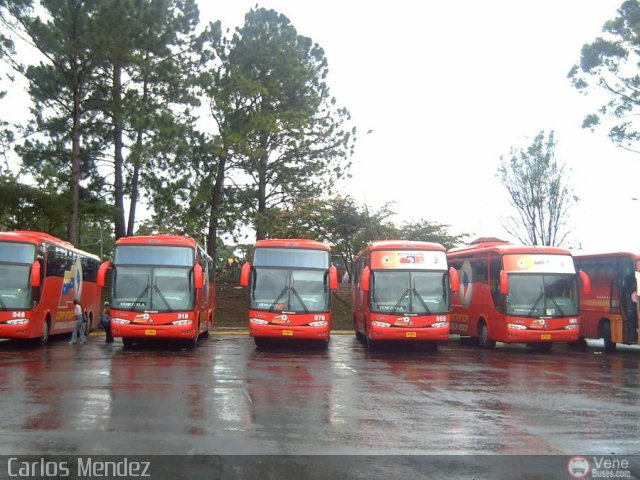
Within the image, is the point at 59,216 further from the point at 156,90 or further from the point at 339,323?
the point at 339,323

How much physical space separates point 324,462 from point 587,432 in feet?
12.7

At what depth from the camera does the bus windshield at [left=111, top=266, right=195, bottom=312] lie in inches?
781

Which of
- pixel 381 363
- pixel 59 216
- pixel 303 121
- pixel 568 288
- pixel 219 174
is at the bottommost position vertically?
pixel 381 363

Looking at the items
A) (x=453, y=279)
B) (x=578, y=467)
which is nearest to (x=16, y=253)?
(x=453, y=279)

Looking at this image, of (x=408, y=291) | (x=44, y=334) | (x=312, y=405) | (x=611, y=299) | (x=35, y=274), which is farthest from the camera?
(x=611, y=299)

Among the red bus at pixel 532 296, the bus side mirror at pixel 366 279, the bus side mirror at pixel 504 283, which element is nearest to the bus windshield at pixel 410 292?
the bus side mirror at pixel 366 279

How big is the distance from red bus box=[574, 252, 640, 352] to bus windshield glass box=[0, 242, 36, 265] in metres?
18.0

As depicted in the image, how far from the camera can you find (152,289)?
1998cm

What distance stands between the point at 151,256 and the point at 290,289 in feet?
14.0

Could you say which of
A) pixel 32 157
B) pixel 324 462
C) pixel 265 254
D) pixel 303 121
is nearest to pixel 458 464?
pixel 324 462

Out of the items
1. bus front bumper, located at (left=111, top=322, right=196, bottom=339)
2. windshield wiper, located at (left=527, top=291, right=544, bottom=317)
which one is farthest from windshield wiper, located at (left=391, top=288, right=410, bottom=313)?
bus front bumper, located at (left=111, top=322, right=196, bottom=339)

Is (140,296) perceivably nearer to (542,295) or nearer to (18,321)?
(18,321)

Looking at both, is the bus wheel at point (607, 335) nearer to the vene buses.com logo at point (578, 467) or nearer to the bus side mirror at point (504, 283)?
the bus side mirror at point (504, 283)

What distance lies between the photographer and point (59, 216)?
33250 millimetres
